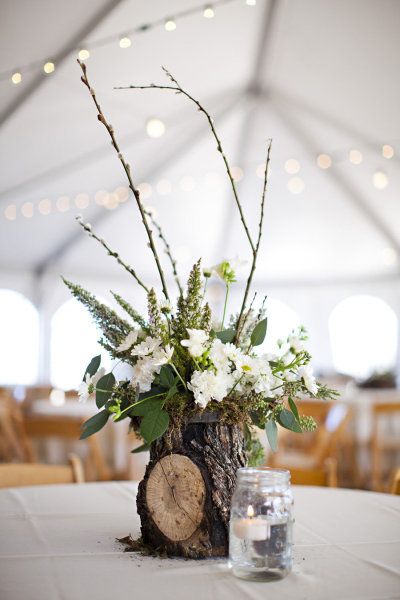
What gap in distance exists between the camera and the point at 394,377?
769 cm

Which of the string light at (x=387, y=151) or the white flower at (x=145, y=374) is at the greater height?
the string light at (x=387, y=151)

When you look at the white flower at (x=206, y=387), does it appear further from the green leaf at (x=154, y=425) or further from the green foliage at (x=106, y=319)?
the green foliage at (x=106, y=319)

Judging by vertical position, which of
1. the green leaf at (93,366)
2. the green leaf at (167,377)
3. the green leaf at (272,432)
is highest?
the green leaf at (93,366)

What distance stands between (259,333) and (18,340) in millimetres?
10879

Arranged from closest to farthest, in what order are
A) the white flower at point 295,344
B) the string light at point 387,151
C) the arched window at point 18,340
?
1. the white flower at point 295,344
2. the string light at point 387,151
3. the arched window at point 18,340

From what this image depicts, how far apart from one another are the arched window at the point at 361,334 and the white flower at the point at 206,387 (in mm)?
11246

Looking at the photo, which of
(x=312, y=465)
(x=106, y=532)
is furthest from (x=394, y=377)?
(x=106, y=532)

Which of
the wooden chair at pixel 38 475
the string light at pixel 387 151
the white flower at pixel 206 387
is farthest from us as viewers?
the string light at pixel 387 151

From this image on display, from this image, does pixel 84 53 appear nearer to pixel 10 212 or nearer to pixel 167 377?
pixel 10 212

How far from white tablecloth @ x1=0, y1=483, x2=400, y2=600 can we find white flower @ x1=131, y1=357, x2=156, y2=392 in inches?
13.0

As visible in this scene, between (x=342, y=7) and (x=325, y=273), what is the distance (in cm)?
703

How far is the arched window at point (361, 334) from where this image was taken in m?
12.3

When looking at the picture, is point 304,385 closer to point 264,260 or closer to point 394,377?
point 394,377

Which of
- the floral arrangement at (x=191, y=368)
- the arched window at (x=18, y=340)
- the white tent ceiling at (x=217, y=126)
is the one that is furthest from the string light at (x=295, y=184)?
the floral arrangement at (x=191, y=368)
